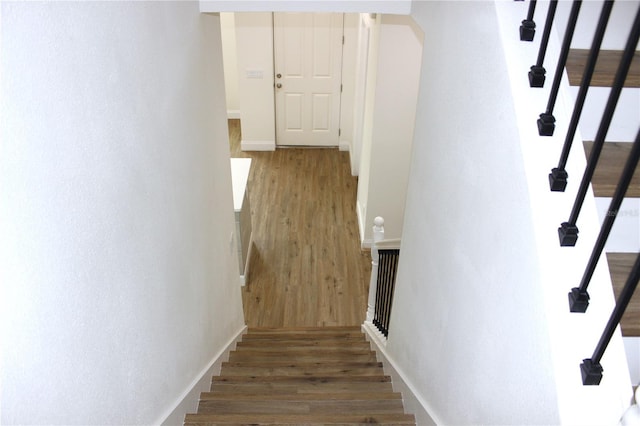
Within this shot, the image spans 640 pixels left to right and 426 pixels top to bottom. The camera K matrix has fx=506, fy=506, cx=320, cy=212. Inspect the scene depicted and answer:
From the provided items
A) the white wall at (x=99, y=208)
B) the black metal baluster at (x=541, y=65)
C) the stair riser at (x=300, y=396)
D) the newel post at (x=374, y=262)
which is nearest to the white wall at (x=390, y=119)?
the newel post at (x=374, y=262)

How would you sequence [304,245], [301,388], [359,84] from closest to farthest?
[301,388]
[304,245]
[359,84]

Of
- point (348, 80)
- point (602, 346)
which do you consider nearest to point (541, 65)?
point (602, 346)

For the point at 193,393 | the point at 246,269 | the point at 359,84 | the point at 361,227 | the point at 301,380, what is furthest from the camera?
the point at 359,84

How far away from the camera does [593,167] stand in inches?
43.8

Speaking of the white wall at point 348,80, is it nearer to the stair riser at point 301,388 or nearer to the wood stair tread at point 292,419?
the stair riser at point 301,388

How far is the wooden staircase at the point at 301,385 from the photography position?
2443 millimetres

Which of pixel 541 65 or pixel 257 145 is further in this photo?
pixel 257 145

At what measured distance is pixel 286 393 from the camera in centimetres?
288

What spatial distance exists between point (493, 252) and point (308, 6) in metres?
1.69

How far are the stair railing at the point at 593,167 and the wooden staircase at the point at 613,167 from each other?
0.43 feet

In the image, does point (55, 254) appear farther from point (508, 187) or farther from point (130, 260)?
point (508, 187)

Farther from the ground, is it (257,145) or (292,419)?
(292,419)

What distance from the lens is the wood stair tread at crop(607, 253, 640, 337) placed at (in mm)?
1183

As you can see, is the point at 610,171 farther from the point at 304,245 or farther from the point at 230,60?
the point at 230,60
